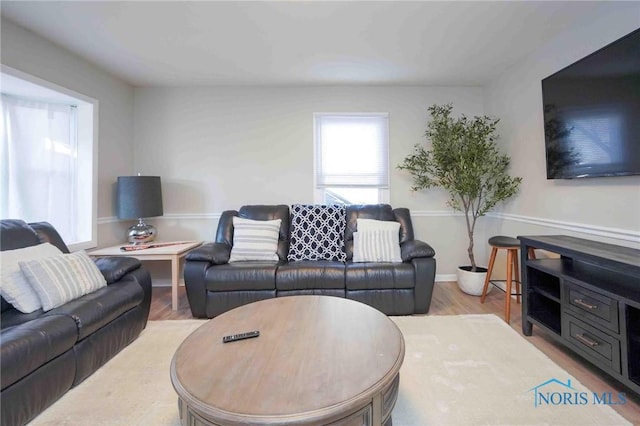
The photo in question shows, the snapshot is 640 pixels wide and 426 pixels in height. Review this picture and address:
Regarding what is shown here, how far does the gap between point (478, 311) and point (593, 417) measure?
1.27 meters

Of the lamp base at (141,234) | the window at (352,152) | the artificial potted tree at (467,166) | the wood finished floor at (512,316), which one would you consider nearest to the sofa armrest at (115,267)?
the wood finished floor at (512,316)

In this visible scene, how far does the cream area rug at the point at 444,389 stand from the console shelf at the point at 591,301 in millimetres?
200

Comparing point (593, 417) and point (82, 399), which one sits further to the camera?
point (82, 399)

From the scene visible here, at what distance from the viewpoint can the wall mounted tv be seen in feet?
5.60

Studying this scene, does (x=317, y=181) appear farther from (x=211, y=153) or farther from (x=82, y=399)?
(x=82, y=399)

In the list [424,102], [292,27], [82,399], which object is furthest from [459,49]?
[82,399]

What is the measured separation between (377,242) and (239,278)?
4.46ft

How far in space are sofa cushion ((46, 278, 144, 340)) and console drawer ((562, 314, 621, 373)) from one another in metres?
2.96

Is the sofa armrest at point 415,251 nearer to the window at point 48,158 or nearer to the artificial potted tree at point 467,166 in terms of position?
the artificial potted tree at point 467,166

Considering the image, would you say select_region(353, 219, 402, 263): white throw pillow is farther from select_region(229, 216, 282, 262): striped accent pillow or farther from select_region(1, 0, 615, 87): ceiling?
select_region(1, 0, 615, 87): ceiling

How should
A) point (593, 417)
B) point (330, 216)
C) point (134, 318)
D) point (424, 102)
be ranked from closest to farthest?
point (593, 417) → point (134, 318) → point (330, 216) → point (424, 102)

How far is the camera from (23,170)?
8.16 feet

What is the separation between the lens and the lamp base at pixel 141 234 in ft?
10.2

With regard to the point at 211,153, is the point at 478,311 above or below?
below
